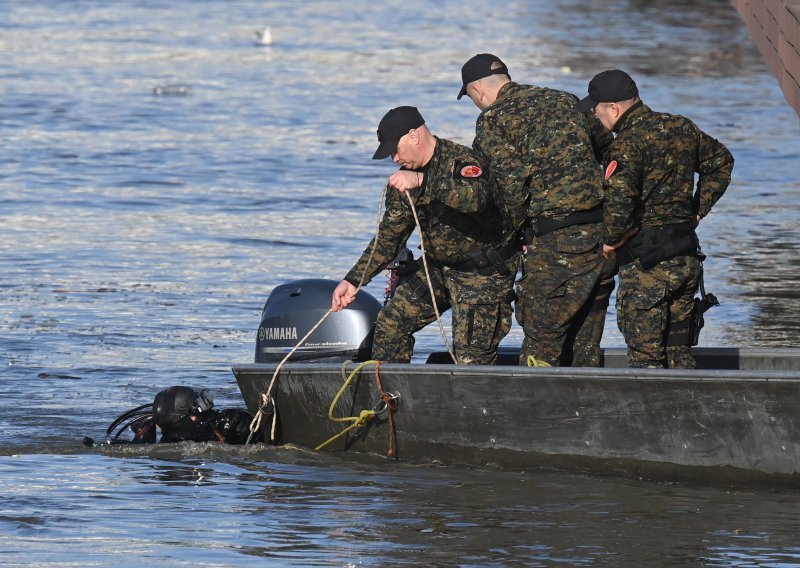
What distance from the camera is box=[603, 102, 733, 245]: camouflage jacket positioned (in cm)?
859

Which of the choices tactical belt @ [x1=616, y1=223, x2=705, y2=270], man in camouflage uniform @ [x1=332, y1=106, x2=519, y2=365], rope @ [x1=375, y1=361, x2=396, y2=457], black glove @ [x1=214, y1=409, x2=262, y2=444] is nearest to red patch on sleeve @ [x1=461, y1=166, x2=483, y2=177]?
man in camouflage uniform @ [x1=332, y1=106, x2=519, y2=365]

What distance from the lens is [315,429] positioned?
9188 mm

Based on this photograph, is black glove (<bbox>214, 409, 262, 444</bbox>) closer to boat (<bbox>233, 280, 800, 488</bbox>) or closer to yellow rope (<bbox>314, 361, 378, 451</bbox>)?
boat (<bbox>233, 280, 800, 488</bbox>)

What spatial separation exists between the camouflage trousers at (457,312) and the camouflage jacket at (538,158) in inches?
14.1

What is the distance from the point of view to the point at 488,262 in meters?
8.81

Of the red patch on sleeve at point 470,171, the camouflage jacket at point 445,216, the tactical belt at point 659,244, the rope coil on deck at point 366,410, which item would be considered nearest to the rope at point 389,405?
the rope coil on deck at point 366,410

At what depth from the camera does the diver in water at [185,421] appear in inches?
363

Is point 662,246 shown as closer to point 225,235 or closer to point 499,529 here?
point 499,529

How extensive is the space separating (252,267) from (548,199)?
252 inches

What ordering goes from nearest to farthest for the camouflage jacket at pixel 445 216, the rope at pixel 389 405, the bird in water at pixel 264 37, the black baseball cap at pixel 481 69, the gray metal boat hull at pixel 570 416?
the gray metal boat hull at pixel 570 416 → the camouflage jacket at pixel 445 216 → the rope at pixel 389 405 → the black baseball cap at pixel 481 69 → the bird in water at pixel 264 37

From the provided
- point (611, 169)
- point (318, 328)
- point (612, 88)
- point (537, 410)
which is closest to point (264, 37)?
point (318, 328)

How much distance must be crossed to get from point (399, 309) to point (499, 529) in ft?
5.35

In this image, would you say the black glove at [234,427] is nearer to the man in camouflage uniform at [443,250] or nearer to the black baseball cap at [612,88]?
the man in camouflage uniform at [443,250]

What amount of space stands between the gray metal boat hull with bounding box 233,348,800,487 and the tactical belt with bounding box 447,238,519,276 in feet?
1.93
